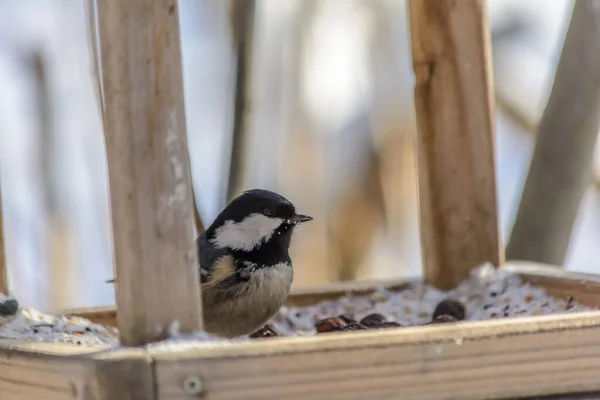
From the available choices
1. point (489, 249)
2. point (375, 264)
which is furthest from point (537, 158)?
point (375, 264)

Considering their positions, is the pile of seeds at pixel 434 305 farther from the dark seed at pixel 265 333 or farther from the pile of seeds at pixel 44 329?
the pile of seeds at pixel 44 329

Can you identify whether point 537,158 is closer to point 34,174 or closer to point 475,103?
point 475,103

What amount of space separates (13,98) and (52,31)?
9.4 inches

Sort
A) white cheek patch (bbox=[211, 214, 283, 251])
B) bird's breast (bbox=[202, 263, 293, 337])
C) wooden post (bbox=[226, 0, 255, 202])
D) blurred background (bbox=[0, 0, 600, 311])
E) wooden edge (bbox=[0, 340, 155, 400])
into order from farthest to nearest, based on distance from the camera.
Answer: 1. blurred background (bbox=[0, 0, 600, 311])
2. wooden post (bbox=[226, 0, 255, 202])
3. white cheek patch (bbox=[211, 214, 283, 251])
4. bird's breast (bbox=[202, 263, 293, 337])
5. wooden edge (bbox=[0, 340, 155, 400])

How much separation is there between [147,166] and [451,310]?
823 millimetres

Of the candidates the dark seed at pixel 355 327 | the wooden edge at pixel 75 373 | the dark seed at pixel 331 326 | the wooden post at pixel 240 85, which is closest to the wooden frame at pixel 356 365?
the wooden edge at pixel 75 373

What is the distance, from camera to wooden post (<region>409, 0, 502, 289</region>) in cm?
183

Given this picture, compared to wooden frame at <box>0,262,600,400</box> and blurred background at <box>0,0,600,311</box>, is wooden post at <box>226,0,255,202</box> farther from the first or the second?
wooden frame at <box>0,262,600,400</box>

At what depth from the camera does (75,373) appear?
986mm

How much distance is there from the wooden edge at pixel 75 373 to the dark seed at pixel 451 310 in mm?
776

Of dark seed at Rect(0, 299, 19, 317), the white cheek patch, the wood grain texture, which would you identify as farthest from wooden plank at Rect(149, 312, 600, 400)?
the wood grain texture

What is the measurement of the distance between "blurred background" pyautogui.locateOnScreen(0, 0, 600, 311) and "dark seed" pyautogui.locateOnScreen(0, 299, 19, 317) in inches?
41.0

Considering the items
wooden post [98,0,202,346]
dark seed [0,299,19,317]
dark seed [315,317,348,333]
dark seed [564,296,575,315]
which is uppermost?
wooden post [98,0,202,346]

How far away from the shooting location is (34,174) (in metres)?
2.76
